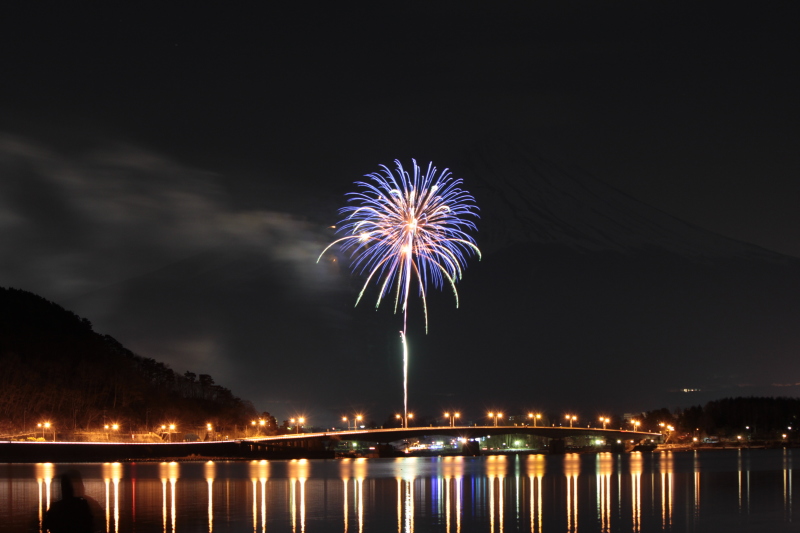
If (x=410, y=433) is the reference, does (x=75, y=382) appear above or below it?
above

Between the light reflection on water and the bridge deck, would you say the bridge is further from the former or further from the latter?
the light reflection on water

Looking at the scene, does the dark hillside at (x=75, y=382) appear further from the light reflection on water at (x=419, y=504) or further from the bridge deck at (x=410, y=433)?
the light reflection on water at (x=419, y=504)

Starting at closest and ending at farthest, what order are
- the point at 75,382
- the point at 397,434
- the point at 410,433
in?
the point at 410,433
the point at 397,434
the point at 75,382

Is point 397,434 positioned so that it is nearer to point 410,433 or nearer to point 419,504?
point 410,433

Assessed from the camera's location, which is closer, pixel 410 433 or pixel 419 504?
pixel 419 504

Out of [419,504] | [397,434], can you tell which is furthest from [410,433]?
[419,504]

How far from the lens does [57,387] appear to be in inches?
5000

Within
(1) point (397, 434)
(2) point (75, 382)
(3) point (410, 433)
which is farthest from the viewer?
(2) point (75, 382)

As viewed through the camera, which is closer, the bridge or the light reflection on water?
the light reflection on water

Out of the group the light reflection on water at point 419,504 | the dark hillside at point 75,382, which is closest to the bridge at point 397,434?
the dark hillside at point 75,382

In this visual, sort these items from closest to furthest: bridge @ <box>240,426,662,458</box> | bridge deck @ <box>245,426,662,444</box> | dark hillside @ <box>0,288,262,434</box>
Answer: dark hillside @ <box>0,288,262,434</box>, bridge deck @ <box>245,426,662,444</box>, bridge @ <box>240,426,662,458</box>

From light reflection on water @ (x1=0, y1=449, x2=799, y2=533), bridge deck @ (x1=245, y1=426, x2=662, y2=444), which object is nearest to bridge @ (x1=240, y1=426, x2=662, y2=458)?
bridge deck @ (x1=245, y1=426, x2=662, y2=444)

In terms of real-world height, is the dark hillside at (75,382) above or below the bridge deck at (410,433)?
above

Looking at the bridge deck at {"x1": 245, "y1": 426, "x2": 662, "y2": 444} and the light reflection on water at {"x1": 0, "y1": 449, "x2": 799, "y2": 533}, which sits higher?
the light reflection on water at {"x1": 0, "y1": 449, "x2": 799, "y2": 533}
